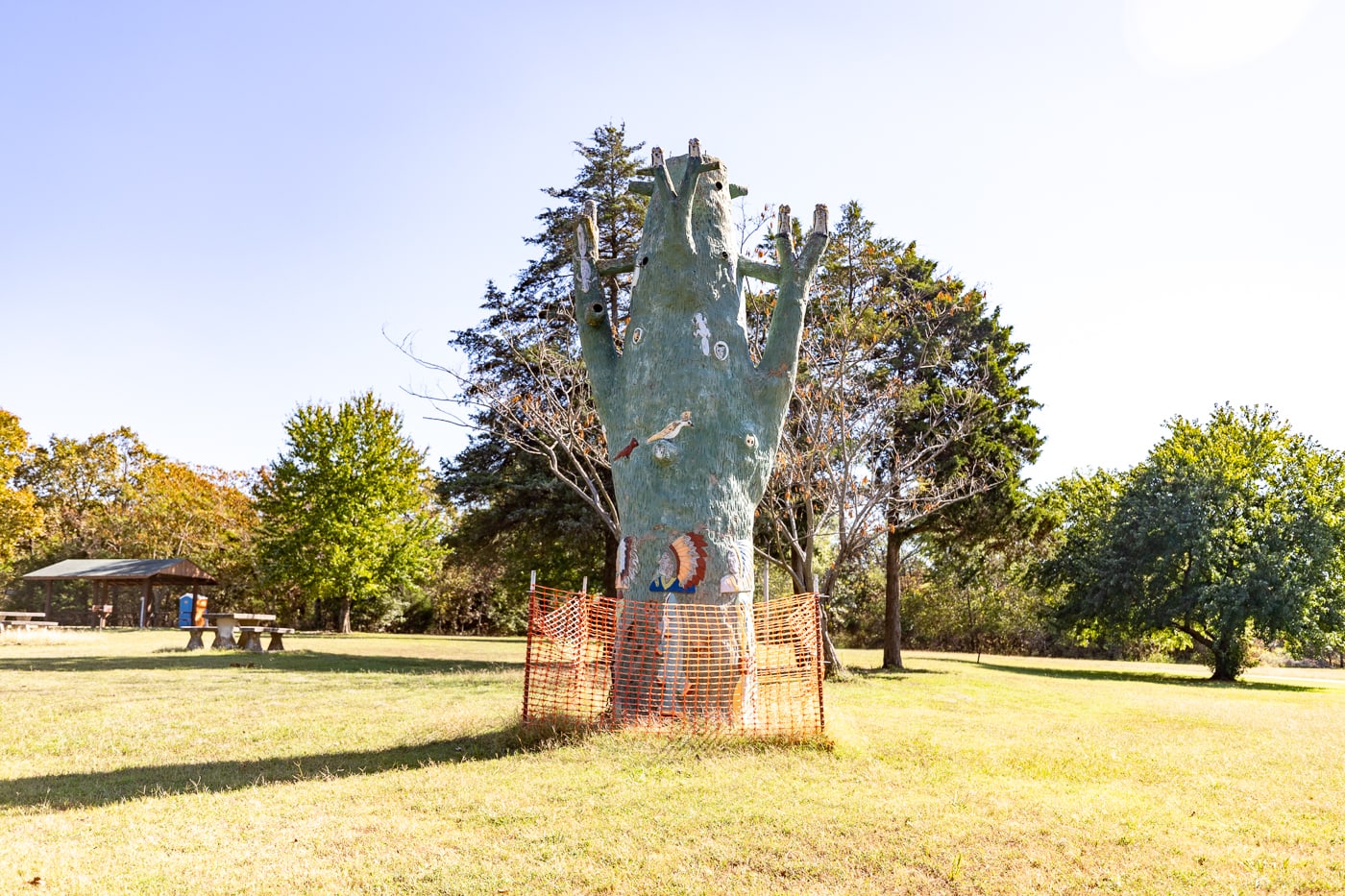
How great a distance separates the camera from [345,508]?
108ft

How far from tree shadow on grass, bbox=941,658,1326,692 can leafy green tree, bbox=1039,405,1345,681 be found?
111 centimetres

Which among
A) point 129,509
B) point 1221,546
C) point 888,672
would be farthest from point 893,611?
point 129,509

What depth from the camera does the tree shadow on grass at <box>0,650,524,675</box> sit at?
Answer: 1692cm

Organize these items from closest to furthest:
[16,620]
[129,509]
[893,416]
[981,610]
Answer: [893,416]
[16,620]
[981,610]
[129,509]

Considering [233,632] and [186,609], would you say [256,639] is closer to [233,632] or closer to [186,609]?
[233,632]

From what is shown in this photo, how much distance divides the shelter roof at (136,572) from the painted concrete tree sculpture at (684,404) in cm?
3108

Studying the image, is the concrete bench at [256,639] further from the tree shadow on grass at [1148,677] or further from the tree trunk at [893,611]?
the tree shadow on grass at [1148,677]

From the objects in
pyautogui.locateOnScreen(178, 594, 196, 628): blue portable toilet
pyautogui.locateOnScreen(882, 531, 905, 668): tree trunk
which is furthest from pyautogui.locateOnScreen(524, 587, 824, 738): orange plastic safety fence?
pyautogui.locateOnScreen(178, 594, 196, 628): blue portable toilet

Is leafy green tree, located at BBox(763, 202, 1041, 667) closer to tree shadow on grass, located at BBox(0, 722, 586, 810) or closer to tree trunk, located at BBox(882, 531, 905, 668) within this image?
tree trunk, located at BBox(882, 531, 905, 668)

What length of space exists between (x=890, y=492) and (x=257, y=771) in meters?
14.6

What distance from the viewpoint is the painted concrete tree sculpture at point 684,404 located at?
369 inches

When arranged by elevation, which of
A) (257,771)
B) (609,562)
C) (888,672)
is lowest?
(888,672)

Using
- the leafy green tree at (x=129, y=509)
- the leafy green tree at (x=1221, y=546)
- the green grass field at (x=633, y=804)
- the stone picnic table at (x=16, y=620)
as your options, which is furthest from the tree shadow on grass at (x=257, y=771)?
the leafy green tree at (x=129, y=509)

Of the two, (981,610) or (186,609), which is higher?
(981,610)
